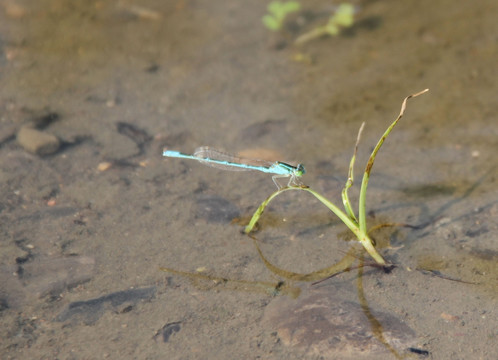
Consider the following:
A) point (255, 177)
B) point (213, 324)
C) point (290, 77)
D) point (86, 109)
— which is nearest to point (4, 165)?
point (86, 109)

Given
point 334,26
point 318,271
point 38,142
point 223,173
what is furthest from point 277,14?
point 318,271

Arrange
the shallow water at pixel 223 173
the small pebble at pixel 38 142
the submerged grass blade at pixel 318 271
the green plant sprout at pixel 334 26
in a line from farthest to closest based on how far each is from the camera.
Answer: the green plant sprout at pixel 334 26 < the small pebble at pixel 38 142 < the submerged grass blade at pixel 318 271 < the shallow water at pixel 223 173

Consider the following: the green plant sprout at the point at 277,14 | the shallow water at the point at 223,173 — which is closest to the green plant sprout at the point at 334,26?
the shallow water at the point at 223,173

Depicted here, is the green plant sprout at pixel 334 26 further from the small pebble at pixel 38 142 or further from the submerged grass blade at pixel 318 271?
the submerged grass blade at pixel 318 271

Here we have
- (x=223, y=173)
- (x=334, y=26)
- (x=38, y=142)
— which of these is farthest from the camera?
(x=334, y=26)

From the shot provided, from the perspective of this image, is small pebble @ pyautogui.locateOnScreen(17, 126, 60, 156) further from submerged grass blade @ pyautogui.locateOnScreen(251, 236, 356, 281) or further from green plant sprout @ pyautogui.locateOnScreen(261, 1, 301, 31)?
green plant sprout @ pyautogui.locateOnScreen(261, 1, 301, 31)

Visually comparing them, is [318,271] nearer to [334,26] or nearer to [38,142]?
[38,142]
